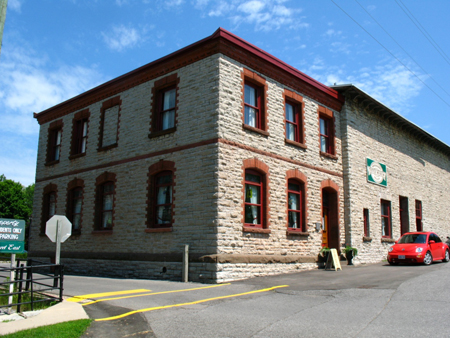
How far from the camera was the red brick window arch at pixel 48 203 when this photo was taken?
2145cm

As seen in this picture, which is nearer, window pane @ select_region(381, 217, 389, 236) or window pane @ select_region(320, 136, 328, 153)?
window pane @ select_region(320, 136, 328, 153)

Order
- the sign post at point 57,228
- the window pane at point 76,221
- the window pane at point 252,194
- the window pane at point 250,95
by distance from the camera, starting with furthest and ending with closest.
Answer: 1. the window pane at point 76,221
2. the window pane at point 250,95
3. the window pane at point 252,194
4. the sign post at point 57,228

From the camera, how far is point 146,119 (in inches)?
664

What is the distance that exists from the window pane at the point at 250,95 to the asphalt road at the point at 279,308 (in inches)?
267

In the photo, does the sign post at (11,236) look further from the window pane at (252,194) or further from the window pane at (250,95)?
the window pane at (250,95)

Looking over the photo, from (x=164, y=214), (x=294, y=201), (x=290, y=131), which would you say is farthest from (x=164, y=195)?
(x=290, y=131)

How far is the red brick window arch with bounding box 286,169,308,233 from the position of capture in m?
16.5

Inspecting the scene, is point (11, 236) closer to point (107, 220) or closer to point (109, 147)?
point (107, 220)

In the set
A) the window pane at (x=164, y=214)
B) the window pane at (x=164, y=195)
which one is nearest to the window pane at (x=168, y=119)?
the window pane at (x=164, y=195)

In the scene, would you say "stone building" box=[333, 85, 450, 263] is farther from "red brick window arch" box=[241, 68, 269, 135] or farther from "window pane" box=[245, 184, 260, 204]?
"window pane" box=[245, 184, 260, 204]

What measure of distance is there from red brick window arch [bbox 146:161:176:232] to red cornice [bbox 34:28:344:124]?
13.0 feet

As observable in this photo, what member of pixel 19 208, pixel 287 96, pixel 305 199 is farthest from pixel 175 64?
pixel 19 208

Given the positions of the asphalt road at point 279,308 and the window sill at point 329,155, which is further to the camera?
the window sill at point 329,155

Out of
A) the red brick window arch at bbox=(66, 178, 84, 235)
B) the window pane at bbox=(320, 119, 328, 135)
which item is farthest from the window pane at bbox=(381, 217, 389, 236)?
the red brick window arch at bbox=(66, 178, 84, 235)
